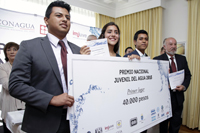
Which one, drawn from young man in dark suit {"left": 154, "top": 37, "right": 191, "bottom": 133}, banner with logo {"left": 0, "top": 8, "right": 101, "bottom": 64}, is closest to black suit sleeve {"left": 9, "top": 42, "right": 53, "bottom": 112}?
young man in dark suit {"left": 154, "top": 37, "right": 191, "bottom": 133}

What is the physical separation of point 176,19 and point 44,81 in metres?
4.33

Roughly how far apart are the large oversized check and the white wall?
2.95 metres

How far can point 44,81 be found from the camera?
0.98 m

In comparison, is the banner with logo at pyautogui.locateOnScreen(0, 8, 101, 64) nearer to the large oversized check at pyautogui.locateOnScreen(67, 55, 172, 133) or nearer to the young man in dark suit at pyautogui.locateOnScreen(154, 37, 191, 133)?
the large oversized check at pyautogui.locateOnScreen(67, 55, 172, 133)

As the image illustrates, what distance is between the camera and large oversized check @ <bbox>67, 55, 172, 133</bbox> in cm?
99

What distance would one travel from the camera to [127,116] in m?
1.29

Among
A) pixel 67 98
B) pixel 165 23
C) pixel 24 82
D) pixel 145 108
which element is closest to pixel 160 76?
pixel 145 108

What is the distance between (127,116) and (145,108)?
296 mm

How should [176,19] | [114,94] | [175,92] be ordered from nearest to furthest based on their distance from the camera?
[114,94] → [175,92] → [176,19]

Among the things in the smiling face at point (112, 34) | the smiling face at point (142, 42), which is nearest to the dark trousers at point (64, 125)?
the smiling face at point (112, 34)

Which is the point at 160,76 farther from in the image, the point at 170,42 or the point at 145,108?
the point at 170,42

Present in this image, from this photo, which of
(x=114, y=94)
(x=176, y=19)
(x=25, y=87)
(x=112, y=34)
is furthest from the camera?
(x=176, y=19)

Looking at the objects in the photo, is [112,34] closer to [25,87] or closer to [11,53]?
[25,87]

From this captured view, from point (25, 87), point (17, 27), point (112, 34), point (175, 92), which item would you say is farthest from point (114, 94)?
point (17, 27)
